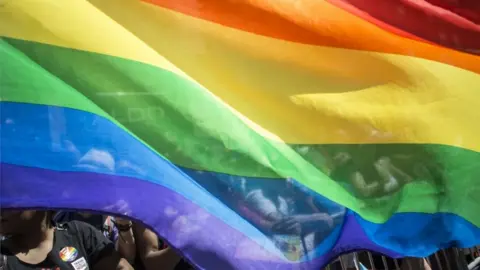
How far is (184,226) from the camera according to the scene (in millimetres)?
1929

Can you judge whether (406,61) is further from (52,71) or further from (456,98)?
(52,71)

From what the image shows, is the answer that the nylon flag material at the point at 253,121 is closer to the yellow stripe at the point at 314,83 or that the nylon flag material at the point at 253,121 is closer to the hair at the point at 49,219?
the yellow stripe at the point at 314,83

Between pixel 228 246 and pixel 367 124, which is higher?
pixel 367 124

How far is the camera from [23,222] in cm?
219

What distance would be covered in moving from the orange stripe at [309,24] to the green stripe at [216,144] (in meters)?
0.28

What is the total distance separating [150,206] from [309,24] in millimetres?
881

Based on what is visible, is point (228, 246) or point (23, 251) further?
point (23, 251)

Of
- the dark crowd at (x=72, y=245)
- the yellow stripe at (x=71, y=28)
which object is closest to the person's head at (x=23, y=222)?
the dark crowd at (x=72, y=245)

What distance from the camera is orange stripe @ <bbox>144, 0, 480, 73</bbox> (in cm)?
219

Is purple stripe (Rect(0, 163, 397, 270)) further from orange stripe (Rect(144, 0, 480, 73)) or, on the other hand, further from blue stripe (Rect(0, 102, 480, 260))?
orange stripe (Rect(144, 0, 480, 73))

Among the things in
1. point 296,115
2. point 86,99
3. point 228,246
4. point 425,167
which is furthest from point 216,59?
point 425,167

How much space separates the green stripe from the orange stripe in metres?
0.28

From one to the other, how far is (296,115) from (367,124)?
0.27m

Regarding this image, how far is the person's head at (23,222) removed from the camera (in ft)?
7.00
